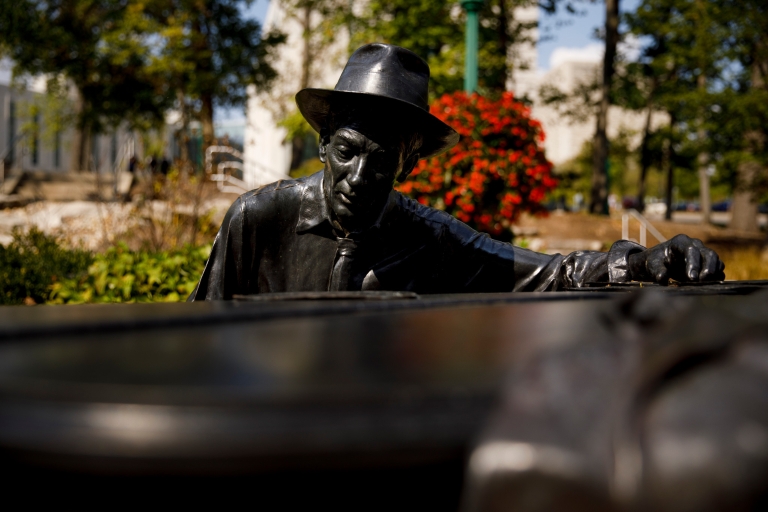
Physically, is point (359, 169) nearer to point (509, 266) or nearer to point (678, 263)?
point (509, 266)

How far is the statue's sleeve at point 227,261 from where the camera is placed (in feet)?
8.67

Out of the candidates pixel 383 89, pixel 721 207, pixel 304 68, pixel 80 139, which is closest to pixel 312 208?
pixel 383 89

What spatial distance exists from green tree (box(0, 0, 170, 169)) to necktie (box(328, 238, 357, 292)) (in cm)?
1979

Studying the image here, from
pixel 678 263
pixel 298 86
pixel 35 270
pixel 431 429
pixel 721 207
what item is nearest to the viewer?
A: pixel 431 429

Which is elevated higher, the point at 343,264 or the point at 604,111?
the point at 604,111

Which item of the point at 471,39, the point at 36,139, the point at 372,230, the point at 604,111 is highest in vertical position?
the point at 604,111

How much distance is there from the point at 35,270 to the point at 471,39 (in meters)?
6.25

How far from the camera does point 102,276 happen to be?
22.0 ft

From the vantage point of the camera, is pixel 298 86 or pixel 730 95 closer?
pixel 730 95

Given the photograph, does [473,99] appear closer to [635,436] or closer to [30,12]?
[635,436]

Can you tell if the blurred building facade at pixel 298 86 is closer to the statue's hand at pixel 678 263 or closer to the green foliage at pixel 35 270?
the green foliage at pixel 35 270

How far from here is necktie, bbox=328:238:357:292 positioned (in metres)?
2.63

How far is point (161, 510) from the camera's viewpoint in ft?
2.39

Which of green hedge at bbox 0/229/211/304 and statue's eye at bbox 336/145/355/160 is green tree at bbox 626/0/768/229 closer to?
green hedge at bbox 0/229/211/304
